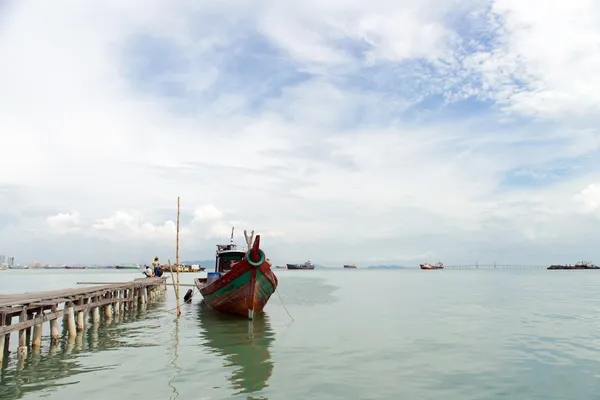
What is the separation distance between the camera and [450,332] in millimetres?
19766

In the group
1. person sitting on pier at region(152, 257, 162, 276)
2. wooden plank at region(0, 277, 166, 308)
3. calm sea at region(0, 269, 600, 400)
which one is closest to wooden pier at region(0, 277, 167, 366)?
wooden plank at region(0, 277, 166, 308)

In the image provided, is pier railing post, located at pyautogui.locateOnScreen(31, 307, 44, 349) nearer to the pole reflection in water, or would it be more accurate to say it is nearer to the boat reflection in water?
the pole reflection in water

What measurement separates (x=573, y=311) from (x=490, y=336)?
44.4ft

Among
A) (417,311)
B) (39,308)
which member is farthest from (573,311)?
(39,308)

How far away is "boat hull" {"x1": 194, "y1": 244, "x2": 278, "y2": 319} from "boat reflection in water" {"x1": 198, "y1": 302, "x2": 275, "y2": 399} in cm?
69

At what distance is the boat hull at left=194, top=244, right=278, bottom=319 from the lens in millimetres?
21172

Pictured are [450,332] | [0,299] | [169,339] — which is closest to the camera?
[0,299]

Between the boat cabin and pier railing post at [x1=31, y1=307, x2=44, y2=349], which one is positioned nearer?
pier railing post at [x1=31, y1=307, x2=44, y2=349]

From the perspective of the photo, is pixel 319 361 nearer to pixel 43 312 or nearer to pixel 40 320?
pixel 40 320

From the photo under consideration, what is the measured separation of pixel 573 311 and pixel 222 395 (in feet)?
87.8

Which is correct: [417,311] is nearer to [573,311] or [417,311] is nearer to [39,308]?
[573,311]

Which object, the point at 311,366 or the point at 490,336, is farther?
the point at 490,336

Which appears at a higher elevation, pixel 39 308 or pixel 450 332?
pixel 39 308

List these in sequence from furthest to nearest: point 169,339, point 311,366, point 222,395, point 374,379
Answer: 1. point 169,339
2. point 311,366
3. point 374,379
4. point 222,395
